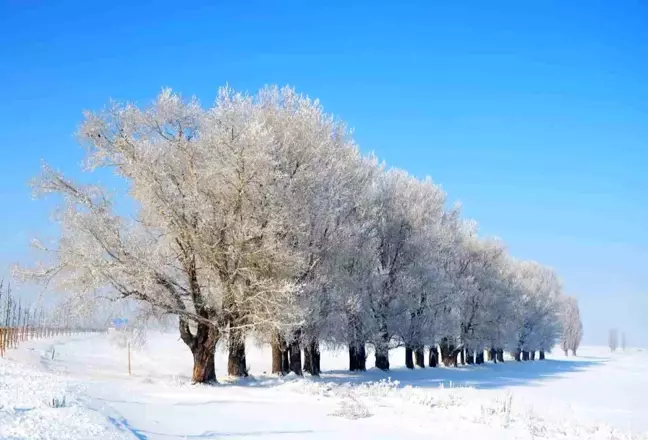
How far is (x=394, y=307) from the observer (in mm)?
40250

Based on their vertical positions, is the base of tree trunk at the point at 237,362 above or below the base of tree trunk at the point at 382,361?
above

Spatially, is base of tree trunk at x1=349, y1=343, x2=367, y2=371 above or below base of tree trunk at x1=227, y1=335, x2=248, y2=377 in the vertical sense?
below

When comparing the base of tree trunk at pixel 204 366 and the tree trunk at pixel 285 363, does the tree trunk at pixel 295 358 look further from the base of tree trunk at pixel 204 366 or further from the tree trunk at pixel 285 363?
the base of tree trunk at pixel 204 366

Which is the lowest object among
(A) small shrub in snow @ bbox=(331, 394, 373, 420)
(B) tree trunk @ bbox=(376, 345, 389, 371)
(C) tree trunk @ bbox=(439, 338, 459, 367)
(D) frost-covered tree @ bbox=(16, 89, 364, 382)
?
(C) tree trunk @ bbox=(439, 338, 459, 367)

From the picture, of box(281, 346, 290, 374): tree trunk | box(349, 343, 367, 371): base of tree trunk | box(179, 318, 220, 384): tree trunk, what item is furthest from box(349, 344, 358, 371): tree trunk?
box(179, 318, 220, 384): tree trunk

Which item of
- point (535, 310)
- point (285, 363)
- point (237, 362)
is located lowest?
point (285, 363)

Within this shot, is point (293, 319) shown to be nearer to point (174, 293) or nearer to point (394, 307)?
point (174, 293)

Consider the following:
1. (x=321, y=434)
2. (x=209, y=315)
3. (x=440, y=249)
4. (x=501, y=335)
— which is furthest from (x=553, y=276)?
(x=321, y=434)

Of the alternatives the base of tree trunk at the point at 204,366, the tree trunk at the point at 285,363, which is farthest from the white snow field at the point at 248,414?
the tree trunk at the point at 285,363

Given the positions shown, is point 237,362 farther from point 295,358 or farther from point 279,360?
point 279,360

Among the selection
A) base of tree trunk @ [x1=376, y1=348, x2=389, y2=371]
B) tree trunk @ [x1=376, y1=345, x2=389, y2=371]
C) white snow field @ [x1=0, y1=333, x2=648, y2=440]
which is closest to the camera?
white snow field @ [x1=0, y1=333, x2=648, y2=440]

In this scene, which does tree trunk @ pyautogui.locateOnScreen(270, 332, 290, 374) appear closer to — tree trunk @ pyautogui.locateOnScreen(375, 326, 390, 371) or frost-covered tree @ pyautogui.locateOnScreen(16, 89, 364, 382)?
frost-covered tree @ pyautogui.locateOnScreen(16, 89, 364, 382)

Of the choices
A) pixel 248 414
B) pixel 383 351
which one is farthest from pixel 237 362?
pixel 383 351

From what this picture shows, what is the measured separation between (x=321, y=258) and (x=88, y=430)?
20680 mm
